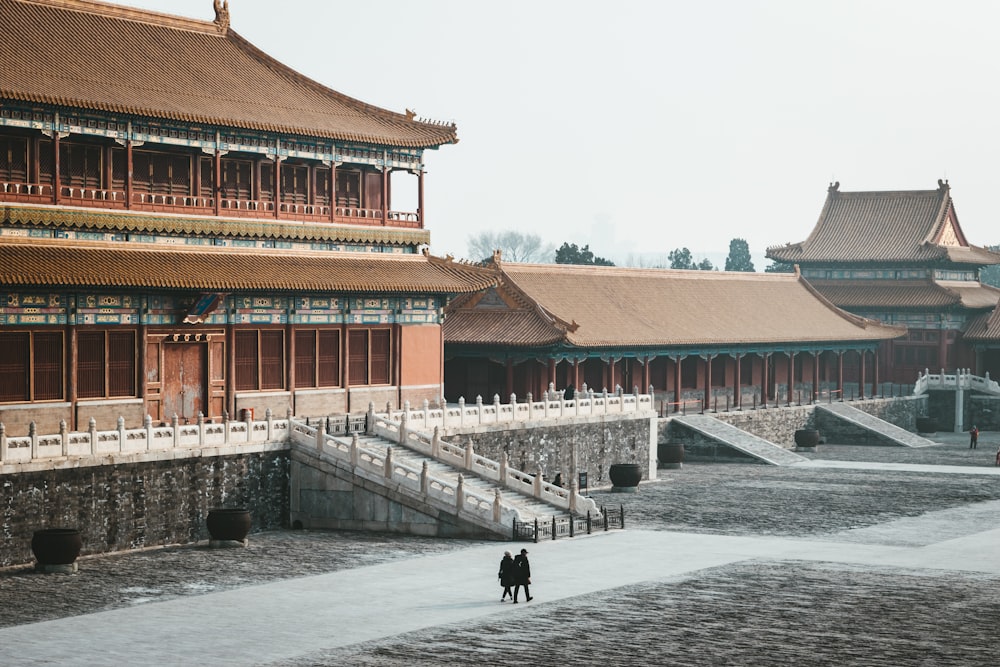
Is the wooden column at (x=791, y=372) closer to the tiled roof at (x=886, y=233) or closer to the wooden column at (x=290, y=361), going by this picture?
the tiled roof at (x=886, y=233)

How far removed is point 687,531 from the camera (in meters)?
46.6

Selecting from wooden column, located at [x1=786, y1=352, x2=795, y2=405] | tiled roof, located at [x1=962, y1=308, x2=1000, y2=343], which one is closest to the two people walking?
wooden column, located at [x1=786, y1=352, x2=795, y2=405]

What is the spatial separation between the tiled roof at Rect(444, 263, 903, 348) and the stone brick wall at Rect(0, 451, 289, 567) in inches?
872

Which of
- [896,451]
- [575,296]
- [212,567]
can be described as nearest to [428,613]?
[212,567]

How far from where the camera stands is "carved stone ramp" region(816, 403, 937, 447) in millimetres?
78625

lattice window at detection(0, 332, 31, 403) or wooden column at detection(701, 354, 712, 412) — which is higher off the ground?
lattice window at detection(0, 332, 31, 403)

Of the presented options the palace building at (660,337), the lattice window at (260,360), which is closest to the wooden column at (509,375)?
the palace building at (660,337)

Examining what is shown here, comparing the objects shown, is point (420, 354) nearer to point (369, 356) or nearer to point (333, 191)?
point (369, 356)

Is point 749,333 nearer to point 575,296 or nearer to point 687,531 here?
point 575,296

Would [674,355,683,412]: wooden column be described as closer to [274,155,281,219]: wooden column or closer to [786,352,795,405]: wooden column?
[786,352,795,405]: wooden column

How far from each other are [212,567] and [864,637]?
1564cm

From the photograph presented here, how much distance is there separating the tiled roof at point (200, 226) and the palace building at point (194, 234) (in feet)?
0.21

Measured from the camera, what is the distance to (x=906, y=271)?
98688 mm

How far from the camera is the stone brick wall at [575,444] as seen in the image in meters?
54.3
